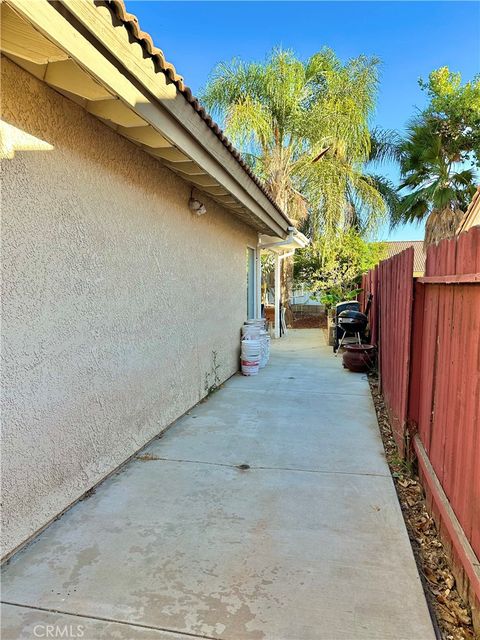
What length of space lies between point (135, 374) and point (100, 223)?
153 cm

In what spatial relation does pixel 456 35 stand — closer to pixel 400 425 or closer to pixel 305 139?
pixel 305 139

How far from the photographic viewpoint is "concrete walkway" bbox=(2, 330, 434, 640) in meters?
2.09

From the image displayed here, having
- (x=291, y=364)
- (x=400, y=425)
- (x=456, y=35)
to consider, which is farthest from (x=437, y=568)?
(x=456, y=35)

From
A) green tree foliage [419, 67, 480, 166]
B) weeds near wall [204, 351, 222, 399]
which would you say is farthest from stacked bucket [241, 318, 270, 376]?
green tree foliage [419, 67, 480, 166]

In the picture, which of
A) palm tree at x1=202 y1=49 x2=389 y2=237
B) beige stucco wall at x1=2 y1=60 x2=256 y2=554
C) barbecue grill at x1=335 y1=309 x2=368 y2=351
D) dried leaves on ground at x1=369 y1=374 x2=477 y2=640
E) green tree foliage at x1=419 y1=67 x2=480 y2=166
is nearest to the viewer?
dried leaves on ground at x1=369 y1=374 x2=477 y2=640

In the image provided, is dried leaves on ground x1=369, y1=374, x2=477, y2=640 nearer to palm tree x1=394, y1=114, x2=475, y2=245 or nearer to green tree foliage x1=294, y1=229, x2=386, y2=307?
palm tree x1=394, y1=114, x2=475, y2=245

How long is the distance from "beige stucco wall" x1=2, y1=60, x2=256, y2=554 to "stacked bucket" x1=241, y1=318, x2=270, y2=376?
9.12ft

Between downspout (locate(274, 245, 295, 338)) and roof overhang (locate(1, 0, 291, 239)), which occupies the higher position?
roof overhang (locate(1, 0, 291, 239))

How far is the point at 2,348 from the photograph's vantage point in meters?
2.46

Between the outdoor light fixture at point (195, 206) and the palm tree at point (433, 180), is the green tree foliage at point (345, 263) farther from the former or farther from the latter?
the outdoor light fixture at point (195, 206)

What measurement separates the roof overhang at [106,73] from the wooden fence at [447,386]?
7.36 ft

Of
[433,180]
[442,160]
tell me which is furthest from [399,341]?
[442,160]

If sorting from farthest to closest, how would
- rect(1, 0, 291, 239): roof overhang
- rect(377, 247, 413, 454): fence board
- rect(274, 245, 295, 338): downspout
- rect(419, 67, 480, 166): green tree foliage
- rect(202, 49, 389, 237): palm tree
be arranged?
rect(202, 49, 389, 237): palm tree < rect(419, 67, 480, 166): green tree foliage < rect(274, 245, 295, 338): downspout < rect(377, 247, 413, 454): fence board < rect(1, 0, 291, 239): roof overhang

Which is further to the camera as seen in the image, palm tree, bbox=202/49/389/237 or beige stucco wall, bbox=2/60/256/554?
palm tree, bbox=202/49/389/237
